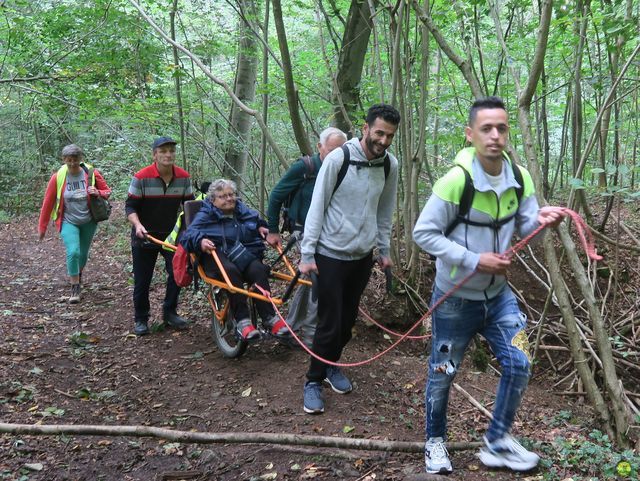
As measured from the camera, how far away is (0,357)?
18.1 feet

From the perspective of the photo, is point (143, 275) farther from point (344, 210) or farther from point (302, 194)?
point (344, 210)

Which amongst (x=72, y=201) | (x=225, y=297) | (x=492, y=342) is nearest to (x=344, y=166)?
(x=492, y=342)

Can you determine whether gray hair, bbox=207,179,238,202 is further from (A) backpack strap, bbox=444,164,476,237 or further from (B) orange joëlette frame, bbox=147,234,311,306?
(A) backpack strap, bbox=444,164,476,237

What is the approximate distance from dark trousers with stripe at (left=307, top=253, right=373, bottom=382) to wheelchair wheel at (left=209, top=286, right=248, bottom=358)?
1.31 m

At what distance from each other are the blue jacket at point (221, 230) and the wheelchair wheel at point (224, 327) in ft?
1.71

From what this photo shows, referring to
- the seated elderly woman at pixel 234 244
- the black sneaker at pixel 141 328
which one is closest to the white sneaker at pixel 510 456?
the seated elderly woman at pixel 234 244

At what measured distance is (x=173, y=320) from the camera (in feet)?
22.3

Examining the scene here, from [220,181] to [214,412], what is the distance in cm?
230

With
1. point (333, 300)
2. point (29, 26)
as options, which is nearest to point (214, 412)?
point (333, 300)

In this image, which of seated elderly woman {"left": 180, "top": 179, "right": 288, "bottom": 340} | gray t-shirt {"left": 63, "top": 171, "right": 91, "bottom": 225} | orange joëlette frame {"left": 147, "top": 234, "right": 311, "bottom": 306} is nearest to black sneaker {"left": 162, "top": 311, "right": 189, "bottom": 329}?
orange joëlette frame {"left": 147, "top": 234, "right": 311, "bottom": 306}

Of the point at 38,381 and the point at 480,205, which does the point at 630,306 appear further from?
the point at 38,381

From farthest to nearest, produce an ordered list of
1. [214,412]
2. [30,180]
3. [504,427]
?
[30,180], [214,412], [504,427]

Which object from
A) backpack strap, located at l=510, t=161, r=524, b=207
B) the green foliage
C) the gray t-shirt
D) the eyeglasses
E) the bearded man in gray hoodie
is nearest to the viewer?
backpack strap, located at l=510, t=161, r=524, b=207

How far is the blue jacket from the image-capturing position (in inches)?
214
